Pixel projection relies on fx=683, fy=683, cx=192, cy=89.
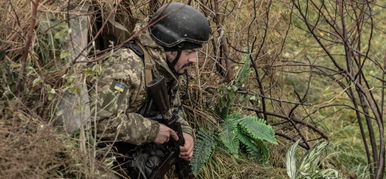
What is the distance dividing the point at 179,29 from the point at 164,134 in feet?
2.37

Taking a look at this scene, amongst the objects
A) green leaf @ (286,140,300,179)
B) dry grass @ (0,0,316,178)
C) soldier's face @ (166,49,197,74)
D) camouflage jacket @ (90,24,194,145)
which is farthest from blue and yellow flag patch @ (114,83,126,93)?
green leaf @ (286,140,300,179)

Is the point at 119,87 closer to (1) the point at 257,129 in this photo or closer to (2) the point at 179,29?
(2) the point at 179,29

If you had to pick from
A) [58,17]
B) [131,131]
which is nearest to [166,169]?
[131,131]

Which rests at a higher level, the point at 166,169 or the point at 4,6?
the point at 4,6

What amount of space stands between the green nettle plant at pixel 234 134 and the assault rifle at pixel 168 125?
0.43 ft

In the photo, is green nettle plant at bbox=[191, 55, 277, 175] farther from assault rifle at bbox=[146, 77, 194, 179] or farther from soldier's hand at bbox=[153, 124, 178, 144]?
soldier's hand at bbox=[153, 124, 178, 144]

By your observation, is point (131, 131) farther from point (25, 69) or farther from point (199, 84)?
point (199, 84)

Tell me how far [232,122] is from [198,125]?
1.05 ft

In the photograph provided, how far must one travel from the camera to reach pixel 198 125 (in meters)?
5.61

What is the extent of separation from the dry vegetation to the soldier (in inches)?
8.3

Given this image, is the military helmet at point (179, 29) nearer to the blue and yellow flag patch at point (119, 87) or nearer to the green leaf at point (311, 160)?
the blue and yellow flag patch at point (119, 87)

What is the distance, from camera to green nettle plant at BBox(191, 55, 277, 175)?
5215mm

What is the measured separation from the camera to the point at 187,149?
484 centimetres

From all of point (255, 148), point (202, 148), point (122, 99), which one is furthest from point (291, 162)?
point (122, 99)
